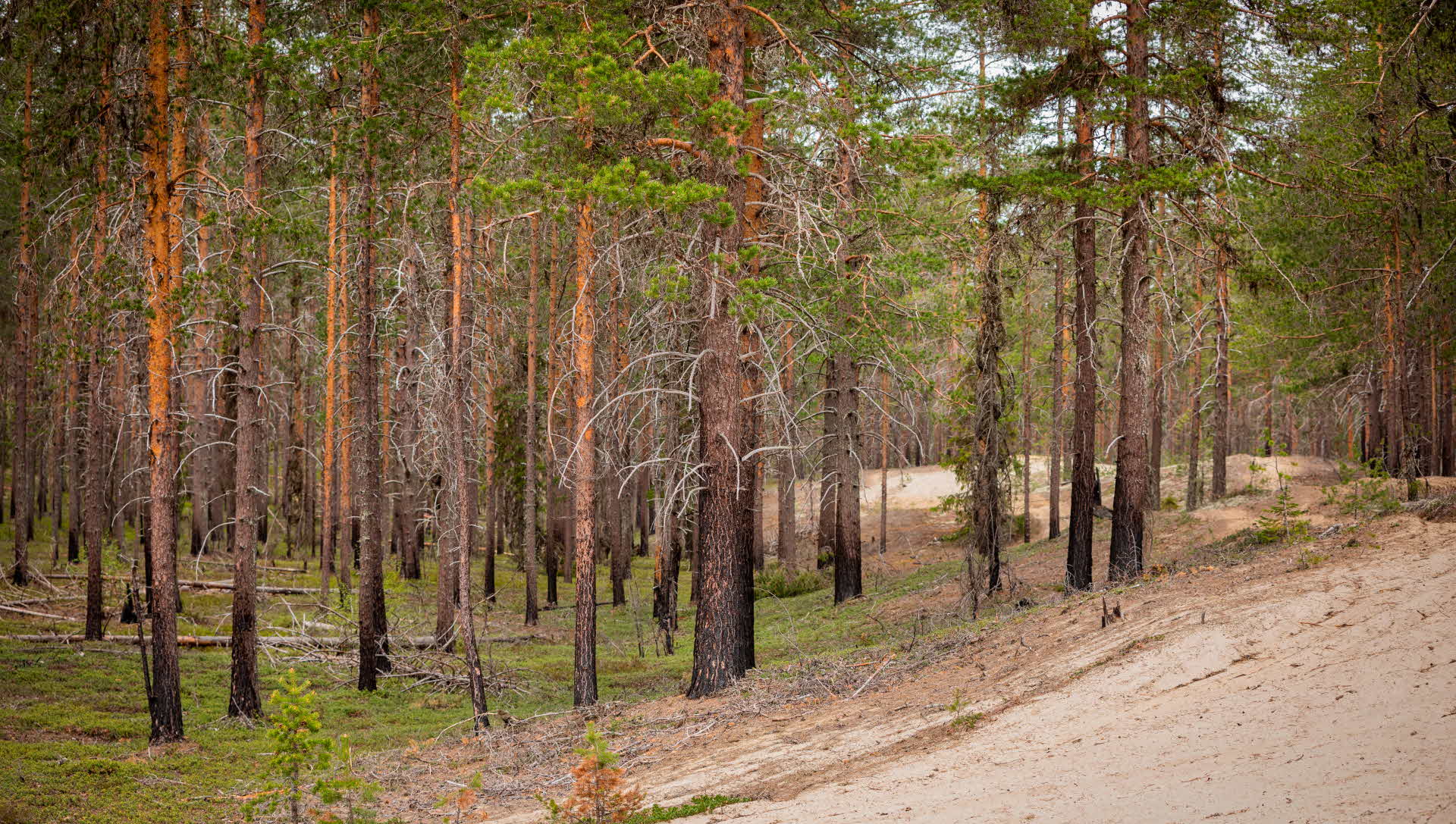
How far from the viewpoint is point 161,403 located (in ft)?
37.9

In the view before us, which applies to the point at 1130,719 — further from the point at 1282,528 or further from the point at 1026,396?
the point at 1026,396

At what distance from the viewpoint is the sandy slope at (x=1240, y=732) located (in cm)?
619

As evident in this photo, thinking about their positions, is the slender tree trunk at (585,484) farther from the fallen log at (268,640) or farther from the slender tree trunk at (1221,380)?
the slender tree trunk at (1221,380)

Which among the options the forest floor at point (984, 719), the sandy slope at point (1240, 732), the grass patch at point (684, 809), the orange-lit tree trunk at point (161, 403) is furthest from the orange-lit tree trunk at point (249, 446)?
the sandy slope at point (1240, 732)

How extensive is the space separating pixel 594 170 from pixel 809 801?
718cm

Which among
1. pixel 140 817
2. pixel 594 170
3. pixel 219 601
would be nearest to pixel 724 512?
pixel 594 170

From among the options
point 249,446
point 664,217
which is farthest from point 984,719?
point 249,446

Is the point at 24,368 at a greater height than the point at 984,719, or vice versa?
the point at 24,368

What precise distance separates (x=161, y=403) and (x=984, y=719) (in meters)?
9.93

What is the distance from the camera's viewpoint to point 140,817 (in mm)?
8922

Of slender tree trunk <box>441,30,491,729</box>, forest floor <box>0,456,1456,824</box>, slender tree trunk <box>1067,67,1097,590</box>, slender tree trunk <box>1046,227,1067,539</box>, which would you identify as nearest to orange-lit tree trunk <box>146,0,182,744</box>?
forest floor <box>0,456,1456,824</box>

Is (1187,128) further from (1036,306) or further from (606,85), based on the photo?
(1036,306)

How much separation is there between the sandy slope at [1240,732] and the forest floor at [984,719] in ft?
0.08

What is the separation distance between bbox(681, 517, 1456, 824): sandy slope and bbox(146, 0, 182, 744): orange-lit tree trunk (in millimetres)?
7723
